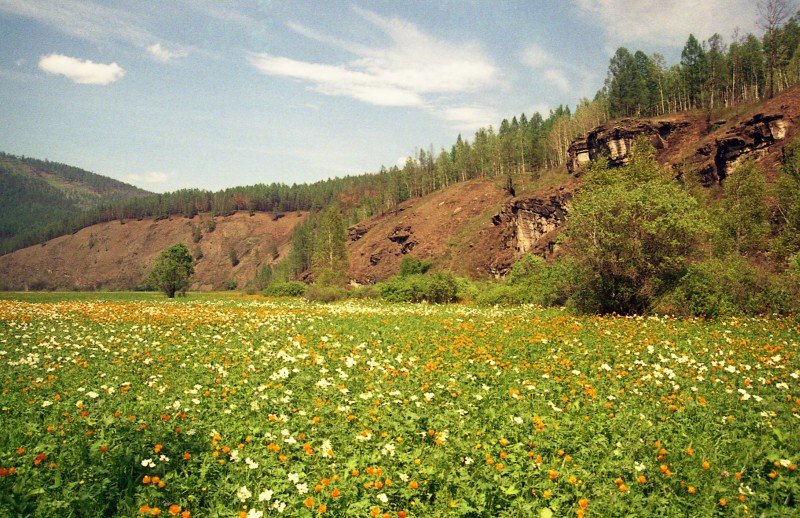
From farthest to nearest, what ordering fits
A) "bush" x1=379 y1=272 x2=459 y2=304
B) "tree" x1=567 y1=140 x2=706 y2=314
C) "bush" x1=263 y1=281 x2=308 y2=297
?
"bush" x1=263 y1=281 x2=308 y2=297 → "bush" x1=379 y1=272 x2=459 y2=304 → "tree" x1=567 y1=140 x2=706 y2=314

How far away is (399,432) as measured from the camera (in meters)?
6.14

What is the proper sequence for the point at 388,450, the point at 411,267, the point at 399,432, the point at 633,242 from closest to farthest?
1. the point at 388,450
2. the point at 399,432
3. the point at 633,242
4. the point at 411,267

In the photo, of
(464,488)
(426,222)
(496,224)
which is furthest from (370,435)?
(426,222)

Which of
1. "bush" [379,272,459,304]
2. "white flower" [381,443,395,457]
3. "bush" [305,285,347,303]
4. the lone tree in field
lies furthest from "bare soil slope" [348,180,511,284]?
"white flower" [381,443,395,457]

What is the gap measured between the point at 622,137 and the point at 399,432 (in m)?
79.6

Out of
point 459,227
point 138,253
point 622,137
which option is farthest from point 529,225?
point 138,253

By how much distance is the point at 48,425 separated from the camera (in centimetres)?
616

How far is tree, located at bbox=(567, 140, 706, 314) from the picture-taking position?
68.4ft

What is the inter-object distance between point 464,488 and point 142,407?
17.1ft

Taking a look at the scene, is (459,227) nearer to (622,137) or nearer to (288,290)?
(622,137)

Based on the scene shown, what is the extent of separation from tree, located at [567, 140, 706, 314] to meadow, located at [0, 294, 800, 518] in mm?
10334

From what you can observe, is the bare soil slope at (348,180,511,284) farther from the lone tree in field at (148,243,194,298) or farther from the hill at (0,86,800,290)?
the lone tree in field at (148,243,194,298)

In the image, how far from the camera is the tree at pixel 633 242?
2084 cm

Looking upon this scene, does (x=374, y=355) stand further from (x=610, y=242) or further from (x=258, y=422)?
(x=610, y=242)
